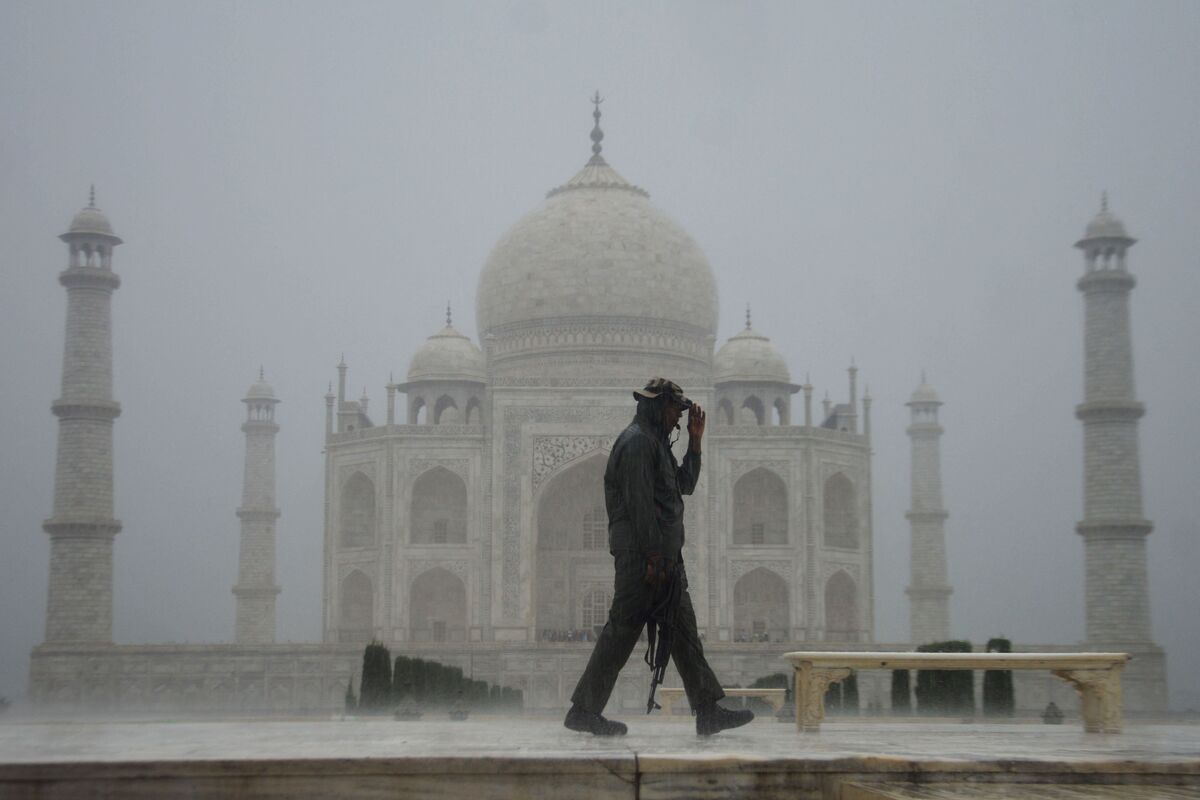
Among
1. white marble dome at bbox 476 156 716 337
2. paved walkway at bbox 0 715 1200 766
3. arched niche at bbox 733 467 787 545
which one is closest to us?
paved walkway at bbox 0 715 1200 766

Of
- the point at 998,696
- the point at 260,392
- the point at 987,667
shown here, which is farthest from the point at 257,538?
the point at 987,667

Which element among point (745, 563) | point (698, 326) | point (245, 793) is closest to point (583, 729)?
point (245, 793)

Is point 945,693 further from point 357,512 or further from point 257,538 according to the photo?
point 257,538

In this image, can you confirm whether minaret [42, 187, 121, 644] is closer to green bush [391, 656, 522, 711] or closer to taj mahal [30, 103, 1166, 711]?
taj mahal [30, 103, 1166, 711]

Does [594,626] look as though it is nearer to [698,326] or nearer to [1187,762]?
[698,326]

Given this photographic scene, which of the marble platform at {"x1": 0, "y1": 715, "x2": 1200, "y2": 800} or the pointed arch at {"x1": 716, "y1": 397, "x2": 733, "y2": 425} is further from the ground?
the pointed arch at {"x1": 716, "y1": 397, "x2": 733, "y2": 425}

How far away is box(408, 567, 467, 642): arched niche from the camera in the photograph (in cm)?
2583

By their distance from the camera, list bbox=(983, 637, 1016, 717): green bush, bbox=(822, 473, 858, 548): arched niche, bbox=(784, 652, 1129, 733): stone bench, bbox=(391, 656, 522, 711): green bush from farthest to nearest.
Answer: bbox=(822, 473, 858, 548): arched niche → bbox=(391, 656, 522, 711): green bush → bbox=(983, 637, 1016, 717): green bush → bbox=(784, 652, 1129, 733): stone bench

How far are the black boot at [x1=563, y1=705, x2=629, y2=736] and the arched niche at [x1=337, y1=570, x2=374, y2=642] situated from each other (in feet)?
69.8

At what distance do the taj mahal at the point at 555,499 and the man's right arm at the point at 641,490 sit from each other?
17.0 metres

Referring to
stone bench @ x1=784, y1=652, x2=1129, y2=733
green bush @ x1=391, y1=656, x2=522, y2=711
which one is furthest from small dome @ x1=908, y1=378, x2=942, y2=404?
stone bench @ x1=784, y1=652, x2=1129, y2=733

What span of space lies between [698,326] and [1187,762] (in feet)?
83.8

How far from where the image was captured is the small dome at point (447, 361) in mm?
28250

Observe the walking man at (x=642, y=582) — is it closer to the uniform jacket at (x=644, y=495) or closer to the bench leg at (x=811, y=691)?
the uniform jacket at (x=644, y=495)
